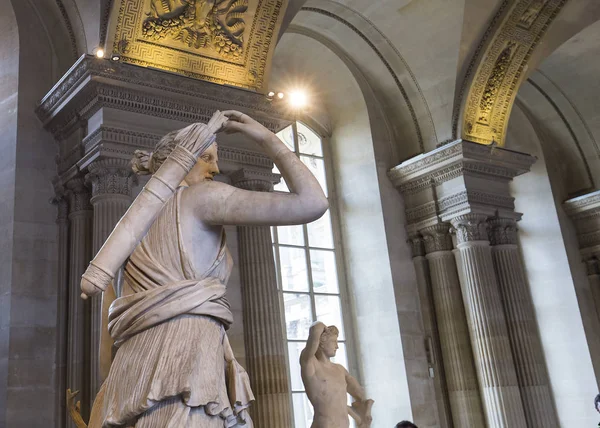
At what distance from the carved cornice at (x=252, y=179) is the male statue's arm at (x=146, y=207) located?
6634mm

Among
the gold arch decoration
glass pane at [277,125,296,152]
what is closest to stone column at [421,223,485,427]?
the gold arch decoration

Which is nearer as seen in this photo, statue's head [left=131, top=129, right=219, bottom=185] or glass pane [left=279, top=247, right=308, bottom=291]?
statue's head [left=131, top=129, right=219, bottom=185]

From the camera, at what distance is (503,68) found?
1270 cm

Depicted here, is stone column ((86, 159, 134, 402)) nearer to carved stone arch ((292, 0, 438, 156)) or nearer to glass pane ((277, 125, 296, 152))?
glass pane ((277, 125, 296, 152))

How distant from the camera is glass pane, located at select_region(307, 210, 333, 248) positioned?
12.9 metres

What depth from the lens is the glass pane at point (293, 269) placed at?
12109mm

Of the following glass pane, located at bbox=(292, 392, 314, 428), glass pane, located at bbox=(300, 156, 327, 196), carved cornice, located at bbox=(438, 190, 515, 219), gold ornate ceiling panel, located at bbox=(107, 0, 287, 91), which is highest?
gold ornate ceiling panel, located at bbox=(107, 0, 287, 91)

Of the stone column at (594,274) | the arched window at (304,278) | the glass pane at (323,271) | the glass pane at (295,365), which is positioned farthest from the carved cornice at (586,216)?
the glass pane at (295,365)

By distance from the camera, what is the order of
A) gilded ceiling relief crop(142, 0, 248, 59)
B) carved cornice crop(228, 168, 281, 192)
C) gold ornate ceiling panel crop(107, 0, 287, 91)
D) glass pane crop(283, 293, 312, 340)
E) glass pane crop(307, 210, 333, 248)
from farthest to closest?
glass pane crop(307, 210, 333, 248)
glass pane crop(283, 293, 312, 340)
carved cornice crop(228, 168, 281, 192)
gilded ceiling relief crop(142, 0, 248, 59)
gold ornate ceiling panel crop(107, 0, 287, 91)

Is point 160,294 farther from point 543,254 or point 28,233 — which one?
point 543,254

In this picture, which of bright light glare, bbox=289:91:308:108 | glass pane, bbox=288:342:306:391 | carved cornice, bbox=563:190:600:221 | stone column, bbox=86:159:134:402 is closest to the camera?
stone column, bbox=86:159:134:402

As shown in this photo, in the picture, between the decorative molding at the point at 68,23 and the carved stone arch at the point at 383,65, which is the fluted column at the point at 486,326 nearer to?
the carved stone arch at the point at 383,65

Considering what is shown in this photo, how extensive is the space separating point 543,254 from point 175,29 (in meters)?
9.37

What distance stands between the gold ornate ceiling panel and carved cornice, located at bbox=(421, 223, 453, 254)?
439 cm
